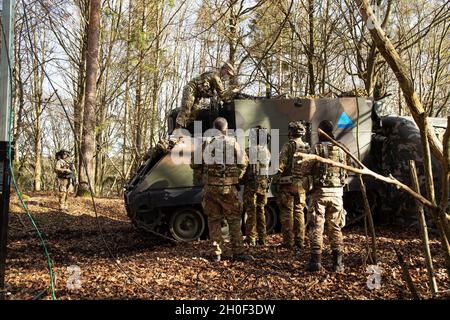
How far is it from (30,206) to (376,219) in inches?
332

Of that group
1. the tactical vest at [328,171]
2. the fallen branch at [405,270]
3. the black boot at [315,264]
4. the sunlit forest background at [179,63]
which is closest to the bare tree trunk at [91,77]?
the sunlit forest background at [179,63]

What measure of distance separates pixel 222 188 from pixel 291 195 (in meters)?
1.47

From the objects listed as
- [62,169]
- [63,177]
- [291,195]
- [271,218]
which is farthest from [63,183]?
[291,195]

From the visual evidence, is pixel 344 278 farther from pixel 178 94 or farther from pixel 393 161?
pixel 178 94

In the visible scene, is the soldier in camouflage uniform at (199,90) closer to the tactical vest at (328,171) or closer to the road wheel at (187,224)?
the road wheel at (187,224)

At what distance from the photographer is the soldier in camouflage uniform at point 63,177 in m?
10.5

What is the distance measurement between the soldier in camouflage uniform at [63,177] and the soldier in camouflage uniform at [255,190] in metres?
5.73

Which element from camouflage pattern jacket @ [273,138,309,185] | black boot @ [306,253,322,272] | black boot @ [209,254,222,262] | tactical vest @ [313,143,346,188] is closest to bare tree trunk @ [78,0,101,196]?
camouflage pattern jacket @ [273,138,309,185]

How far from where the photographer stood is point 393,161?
8.07 metres

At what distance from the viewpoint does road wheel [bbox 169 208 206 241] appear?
7.36 metres

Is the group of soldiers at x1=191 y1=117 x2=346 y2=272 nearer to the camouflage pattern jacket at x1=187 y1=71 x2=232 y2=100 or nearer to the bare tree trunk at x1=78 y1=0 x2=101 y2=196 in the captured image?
the camouflage pattern jacket at x1=187 y1=71 x2=232 y2=100

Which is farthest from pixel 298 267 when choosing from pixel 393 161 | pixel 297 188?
pixel 393 161

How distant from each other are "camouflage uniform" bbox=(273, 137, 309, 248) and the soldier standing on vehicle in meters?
6.16

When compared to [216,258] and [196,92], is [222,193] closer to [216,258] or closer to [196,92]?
[216,258]
